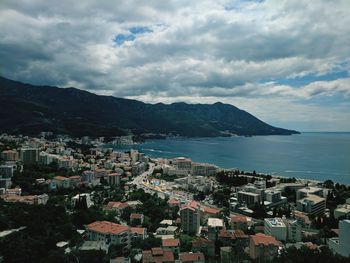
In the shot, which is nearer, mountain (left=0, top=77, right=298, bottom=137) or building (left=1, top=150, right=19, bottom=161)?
building (left=1, top=150, right=19, bottom=161)

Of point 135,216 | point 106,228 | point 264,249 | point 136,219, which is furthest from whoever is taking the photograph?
point 135,216

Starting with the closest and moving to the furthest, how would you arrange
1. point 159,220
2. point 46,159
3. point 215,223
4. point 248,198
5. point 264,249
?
point 264,249
point 215,223
point 159,220
point 248,198
point 46,159

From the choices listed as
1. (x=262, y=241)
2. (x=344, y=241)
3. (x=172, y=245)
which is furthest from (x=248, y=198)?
(x=172, y=245)

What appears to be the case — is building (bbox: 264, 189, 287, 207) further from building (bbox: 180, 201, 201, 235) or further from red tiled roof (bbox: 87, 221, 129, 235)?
red tiled roof (bbox: 87, 221, 129, 235)

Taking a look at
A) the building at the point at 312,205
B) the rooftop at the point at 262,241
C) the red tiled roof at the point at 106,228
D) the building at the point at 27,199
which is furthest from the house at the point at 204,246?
the building at the point at 312,205

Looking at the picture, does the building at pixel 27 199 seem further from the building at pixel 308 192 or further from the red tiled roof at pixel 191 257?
the building at pixel 308 192

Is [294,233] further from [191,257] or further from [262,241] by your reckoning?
[191,257]

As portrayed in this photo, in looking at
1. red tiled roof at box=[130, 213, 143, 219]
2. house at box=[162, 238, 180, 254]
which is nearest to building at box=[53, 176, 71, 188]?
red tiled roof at box=[130, 213, 143, 219]
